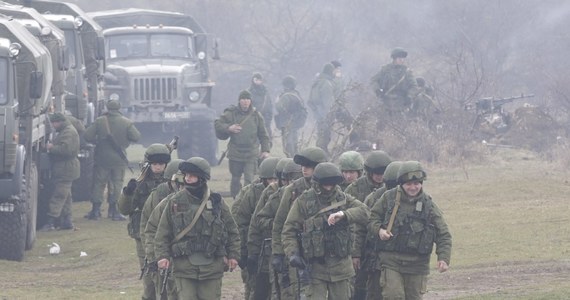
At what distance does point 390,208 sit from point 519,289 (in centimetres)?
322

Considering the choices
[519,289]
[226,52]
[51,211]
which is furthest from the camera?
[226,52]

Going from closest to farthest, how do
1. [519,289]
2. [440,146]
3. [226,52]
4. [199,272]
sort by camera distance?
[199,272] → [519,289] → [440,146] → [226,52]

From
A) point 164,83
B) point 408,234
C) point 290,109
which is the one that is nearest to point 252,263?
point 408,234

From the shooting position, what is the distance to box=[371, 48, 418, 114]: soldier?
26.8m

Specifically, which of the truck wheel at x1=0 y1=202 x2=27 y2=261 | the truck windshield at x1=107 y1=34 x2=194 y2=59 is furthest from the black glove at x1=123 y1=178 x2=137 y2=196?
the truck windshield at x1=107 y1=34 x2=194 y2=59

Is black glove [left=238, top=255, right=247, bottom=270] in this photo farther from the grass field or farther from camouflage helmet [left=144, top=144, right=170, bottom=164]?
the grass field

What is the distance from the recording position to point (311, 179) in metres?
11.3

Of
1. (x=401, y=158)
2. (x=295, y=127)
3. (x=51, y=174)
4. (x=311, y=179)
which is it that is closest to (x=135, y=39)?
(x=295, y=127)

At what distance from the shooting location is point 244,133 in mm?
19781

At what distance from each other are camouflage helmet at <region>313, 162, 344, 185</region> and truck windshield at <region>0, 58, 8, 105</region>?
21.7 feet

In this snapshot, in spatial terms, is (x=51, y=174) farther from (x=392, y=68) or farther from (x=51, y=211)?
(x=392, y=68)

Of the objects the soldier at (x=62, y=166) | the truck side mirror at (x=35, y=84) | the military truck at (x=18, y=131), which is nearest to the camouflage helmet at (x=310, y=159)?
→ the military truck at (x=18, y=131)

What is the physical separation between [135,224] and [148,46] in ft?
53.7

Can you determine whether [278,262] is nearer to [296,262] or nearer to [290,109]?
[296,262]
